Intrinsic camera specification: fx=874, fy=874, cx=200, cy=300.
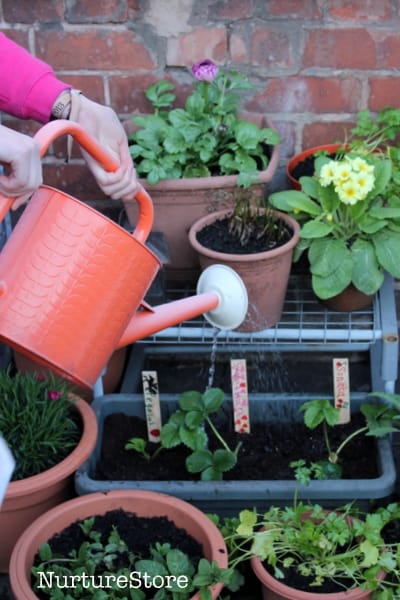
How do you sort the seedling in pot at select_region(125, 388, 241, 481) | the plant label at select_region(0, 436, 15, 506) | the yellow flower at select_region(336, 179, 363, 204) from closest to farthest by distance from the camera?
the plant label at select_region(0, 436, 15, 506)
the seedling in pot at select_region(125, 388, 241, 481)
the yellow flower at select_region(336, 179, 363, 204)

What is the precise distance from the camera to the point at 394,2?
80.5 inches

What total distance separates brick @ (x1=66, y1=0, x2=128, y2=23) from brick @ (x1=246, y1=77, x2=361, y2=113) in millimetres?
380

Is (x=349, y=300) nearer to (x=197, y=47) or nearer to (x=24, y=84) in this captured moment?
(x=197, y=47)

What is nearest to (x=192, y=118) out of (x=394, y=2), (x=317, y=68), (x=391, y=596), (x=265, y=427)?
(x=317, y=68)

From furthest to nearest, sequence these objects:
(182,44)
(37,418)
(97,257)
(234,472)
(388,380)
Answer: (182,44) → (388,380) → (234,472) → (37,418) → (97,257)

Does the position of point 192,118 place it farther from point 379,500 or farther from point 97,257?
point 379,500

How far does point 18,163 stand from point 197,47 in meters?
1.07

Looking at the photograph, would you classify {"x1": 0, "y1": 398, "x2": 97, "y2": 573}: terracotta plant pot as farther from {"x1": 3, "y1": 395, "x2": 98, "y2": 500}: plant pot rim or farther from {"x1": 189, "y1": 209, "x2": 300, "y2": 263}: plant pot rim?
{"x1": 189, "y1": 209, "x2": 300, "y2": 263}: plant pot rim

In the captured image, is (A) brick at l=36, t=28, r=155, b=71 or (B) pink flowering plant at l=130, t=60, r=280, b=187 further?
(A) brick at l=36, t=28, r=155, b=71

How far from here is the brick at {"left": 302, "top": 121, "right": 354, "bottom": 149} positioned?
2195 millimetres

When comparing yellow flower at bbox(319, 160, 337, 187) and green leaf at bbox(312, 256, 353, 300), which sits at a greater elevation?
yellow flower at bbox(319, 160, 337, 187)

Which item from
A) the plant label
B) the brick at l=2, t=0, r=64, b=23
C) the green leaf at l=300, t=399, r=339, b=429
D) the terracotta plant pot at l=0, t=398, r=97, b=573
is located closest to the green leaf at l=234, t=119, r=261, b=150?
the brick at l=2, t=0, r=64, b=23

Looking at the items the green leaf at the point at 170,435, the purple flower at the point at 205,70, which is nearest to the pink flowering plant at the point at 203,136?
the purple flower at the point at 205,70

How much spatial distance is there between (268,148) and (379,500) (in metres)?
0.89
